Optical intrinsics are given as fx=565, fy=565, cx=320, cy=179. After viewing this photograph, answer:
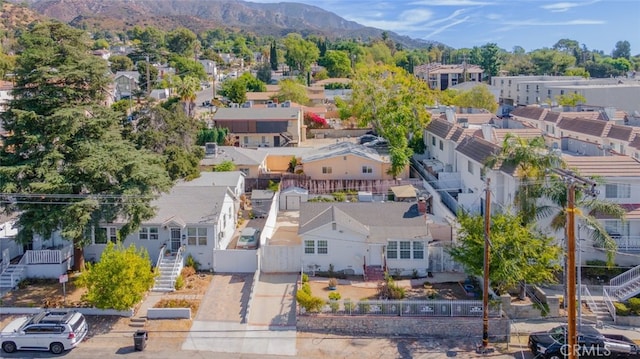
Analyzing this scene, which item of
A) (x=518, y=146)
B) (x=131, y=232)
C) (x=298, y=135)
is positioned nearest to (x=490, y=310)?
(x=518, y=146)

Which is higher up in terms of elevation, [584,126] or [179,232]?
[584,126]

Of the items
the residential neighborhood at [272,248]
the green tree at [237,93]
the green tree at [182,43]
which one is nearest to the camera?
the residential neighborhood at [272,248]

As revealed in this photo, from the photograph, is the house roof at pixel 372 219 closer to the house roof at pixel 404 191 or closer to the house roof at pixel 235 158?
the house roof at pixel 404 191

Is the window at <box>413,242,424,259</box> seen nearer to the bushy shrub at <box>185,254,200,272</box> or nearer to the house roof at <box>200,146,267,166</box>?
the bushy shrub at <box>185,254,200,272</box>

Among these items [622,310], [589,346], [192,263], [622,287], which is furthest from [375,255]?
[622,287]

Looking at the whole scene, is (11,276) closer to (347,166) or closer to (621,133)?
(347,166)

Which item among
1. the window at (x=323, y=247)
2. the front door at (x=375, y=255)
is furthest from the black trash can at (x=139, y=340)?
the front door at (x=375, y=255)

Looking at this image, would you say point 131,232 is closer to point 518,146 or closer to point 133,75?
point 518,146
